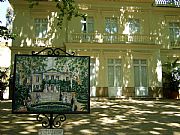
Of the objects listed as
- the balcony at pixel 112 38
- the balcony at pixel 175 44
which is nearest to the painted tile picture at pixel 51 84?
the balcony at pixel 112 38

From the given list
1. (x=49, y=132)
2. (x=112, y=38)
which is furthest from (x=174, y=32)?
(x=49, y=132)

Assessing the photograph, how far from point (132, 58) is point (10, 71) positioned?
8.90 metres

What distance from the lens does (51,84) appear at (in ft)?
14.5

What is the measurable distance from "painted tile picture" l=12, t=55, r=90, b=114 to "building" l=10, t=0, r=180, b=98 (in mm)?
14685

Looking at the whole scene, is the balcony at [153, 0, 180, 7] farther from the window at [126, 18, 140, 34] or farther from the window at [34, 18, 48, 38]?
the window at [34, 18, 48, 38]

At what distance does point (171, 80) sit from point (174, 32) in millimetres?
4536

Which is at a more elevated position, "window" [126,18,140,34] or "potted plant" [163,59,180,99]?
"window" [126,18,140,34]

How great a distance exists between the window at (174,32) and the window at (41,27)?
10.2 meters

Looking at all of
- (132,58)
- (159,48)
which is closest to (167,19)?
(159,48)

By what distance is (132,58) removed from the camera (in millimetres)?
19922

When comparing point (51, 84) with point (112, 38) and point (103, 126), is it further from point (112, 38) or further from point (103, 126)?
point (112, 38)

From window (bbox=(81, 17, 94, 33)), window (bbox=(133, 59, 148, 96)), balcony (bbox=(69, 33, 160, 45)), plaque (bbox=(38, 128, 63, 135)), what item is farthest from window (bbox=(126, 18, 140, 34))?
plaque (bbox=(38, 128, 63, 135))

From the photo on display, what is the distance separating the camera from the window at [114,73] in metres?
19.8

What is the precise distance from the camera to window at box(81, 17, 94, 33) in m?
20.7
